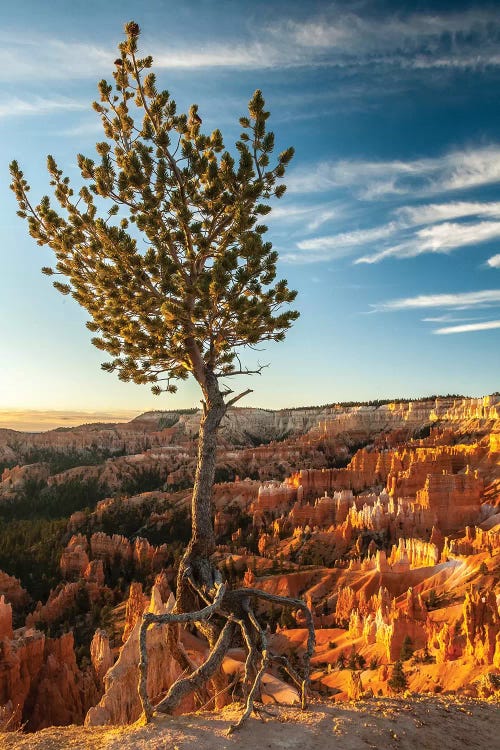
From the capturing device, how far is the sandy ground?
5.20 meters

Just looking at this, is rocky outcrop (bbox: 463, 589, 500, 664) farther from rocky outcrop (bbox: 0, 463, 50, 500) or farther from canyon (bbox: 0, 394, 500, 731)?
rocky outcrop (bbox: 0, 463, 50, 500)

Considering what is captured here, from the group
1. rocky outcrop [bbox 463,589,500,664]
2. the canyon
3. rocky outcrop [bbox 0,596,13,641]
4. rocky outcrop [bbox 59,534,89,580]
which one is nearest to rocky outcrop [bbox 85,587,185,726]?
the canyon

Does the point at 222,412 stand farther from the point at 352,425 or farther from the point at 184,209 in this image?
the point at 352,425

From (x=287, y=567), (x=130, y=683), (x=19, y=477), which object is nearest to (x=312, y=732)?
(x=130, y=683)

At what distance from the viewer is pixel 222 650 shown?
22.2 ft

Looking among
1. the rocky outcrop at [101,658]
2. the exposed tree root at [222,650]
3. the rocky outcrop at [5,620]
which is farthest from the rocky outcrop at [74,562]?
the exposed tree root at [222,650]

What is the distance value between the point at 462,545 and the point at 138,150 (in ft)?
146

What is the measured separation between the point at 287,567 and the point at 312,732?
47.3 m

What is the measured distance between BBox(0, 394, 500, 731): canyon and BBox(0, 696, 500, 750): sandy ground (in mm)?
2857

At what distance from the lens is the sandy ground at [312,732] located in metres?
5.20

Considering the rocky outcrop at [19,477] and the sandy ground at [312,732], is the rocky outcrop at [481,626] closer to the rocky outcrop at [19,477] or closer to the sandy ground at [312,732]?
the sandy ground at [312,732]

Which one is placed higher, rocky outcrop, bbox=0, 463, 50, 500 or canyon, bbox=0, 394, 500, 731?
canyon, bbox=0, 394, 500, 731

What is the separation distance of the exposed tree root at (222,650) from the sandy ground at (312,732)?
0.81 ft

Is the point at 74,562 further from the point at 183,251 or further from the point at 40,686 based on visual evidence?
the point at 183,251
